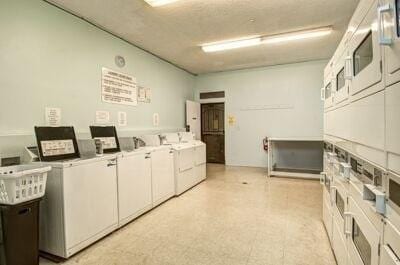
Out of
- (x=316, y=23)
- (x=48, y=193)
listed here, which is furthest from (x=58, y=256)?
(x=316, y=23)

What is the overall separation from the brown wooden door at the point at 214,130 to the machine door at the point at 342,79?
4899 mm

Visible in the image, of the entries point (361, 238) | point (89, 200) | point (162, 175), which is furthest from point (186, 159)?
point (361, 238)

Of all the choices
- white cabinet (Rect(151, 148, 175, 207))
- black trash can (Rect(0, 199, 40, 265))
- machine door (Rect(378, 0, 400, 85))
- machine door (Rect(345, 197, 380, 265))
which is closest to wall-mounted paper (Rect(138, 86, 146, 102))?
white cabinet (Rect(151, 148, 175, 207))

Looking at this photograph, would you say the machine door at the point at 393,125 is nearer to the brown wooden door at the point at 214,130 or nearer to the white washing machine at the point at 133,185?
the white washing machine at the point at 133,185

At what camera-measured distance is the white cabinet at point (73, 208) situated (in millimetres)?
2166

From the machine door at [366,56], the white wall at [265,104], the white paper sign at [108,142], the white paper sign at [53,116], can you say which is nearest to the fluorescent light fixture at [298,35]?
Answer: the white wall at [265,104]

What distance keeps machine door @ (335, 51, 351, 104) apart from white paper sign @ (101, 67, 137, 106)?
10.4ft

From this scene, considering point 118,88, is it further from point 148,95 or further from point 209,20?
point 209,20

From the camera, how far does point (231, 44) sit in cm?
429

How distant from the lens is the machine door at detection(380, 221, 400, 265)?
0.81 meters

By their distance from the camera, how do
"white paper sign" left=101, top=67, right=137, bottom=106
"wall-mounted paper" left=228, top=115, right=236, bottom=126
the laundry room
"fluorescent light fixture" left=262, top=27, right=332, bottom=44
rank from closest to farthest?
the laundry room → "white paper sign" left=101, top=67, right=137, bottom=106 → "fluorescent light fixture" left=262, top=27, right=332, bottom=44 → "wall-mounted paper" left=228, top=115, right=236, bottom=126

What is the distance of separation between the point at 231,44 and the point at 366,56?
3.33 m

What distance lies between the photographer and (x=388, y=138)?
2.92ft

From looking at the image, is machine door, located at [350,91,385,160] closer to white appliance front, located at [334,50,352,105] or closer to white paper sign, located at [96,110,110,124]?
white appliance front, located at [334,50,352,105]
